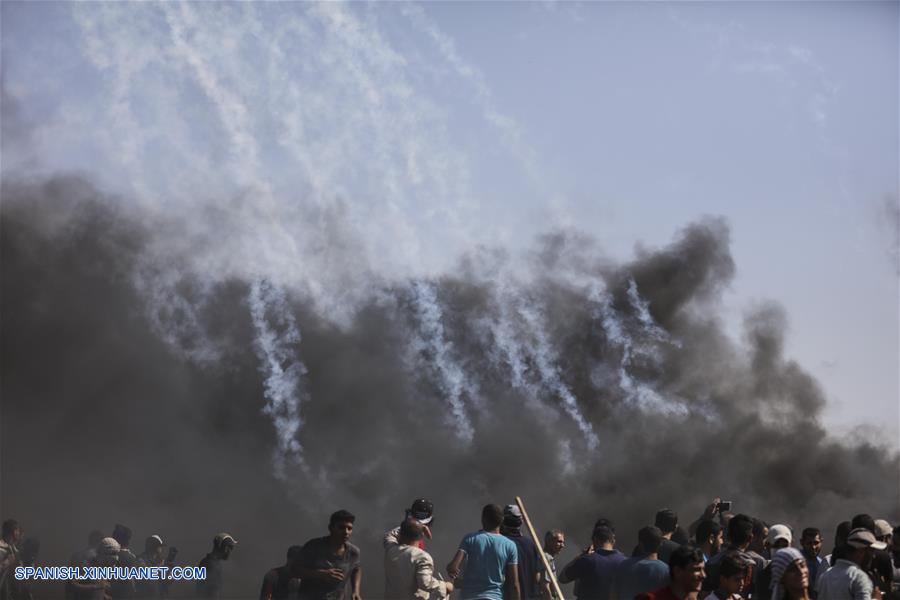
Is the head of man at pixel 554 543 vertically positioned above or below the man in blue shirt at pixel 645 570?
above

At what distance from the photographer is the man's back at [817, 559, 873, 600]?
31.1 ft

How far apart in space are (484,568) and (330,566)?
6.17 feet

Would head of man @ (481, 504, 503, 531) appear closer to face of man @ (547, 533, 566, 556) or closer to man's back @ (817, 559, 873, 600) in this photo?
face of man @ (547, 533, 566, 556)

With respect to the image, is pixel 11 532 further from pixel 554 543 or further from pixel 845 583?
pixel 845 583

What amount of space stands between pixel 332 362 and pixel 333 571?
134 feet

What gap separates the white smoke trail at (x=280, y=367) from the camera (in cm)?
4953

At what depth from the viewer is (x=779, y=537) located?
37.4 ft

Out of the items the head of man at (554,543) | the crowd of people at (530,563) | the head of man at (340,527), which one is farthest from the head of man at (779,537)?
the head of man at (340,527)

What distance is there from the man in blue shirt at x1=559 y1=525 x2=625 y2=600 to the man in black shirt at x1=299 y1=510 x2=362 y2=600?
100 inches

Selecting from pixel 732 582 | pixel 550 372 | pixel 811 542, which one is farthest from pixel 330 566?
pixel 550 372

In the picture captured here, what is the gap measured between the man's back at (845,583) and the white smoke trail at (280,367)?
4116 cm

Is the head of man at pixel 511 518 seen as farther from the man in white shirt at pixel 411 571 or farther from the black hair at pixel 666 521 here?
the black hair at pixel 666 521

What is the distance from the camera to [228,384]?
167ft

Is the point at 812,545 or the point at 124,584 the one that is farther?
the point at 124,584
